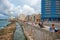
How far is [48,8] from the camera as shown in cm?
2083

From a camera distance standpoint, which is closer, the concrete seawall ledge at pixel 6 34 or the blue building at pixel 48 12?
the concrete seawall ledge at pixel 6 34

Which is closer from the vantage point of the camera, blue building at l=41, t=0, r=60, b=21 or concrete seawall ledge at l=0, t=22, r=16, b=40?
concrete seawall ledge at l=0, t=22, r=16, b=40

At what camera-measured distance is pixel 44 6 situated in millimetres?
20266

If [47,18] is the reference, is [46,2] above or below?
above

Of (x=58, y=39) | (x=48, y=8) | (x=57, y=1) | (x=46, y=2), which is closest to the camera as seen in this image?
(x=58, y=39)

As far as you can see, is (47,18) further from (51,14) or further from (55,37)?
(55,37)

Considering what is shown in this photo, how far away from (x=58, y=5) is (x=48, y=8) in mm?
3909

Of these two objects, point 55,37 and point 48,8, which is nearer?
point 55,37

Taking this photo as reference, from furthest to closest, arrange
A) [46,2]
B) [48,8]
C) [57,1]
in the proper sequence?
[48,8] → [46,2] → [57,1]

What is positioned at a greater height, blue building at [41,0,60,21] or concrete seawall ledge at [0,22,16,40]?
blue building at [41,0,60,21]

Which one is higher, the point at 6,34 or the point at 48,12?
the point at 48,12

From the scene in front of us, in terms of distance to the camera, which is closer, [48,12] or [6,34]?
[6,34]

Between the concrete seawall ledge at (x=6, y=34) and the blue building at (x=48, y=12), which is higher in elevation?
the blue building at (x=48, y=12)

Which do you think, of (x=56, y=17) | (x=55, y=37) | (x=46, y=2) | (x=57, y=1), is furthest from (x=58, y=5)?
(x=55, y=37)
